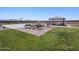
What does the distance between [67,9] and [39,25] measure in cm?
33

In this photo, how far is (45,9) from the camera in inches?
115

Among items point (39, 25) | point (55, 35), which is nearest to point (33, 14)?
point (39, 25)

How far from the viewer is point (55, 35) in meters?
2.93

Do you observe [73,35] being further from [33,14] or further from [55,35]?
[33,14]

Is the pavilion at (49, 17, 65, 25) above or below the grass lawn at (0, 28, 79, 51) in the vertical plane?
above

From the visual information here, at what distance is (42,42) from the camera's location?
2918 mm

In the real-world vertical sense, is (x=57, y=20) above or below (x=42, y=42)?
above

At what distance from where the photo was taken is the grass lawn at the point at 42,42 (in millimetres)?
2914

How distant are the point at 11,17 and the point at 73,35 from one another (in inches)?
26.1

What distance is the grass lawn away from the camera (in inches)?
115

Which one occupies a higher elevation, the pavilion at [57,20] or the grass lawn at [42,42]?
the pavilion at [57,20]
